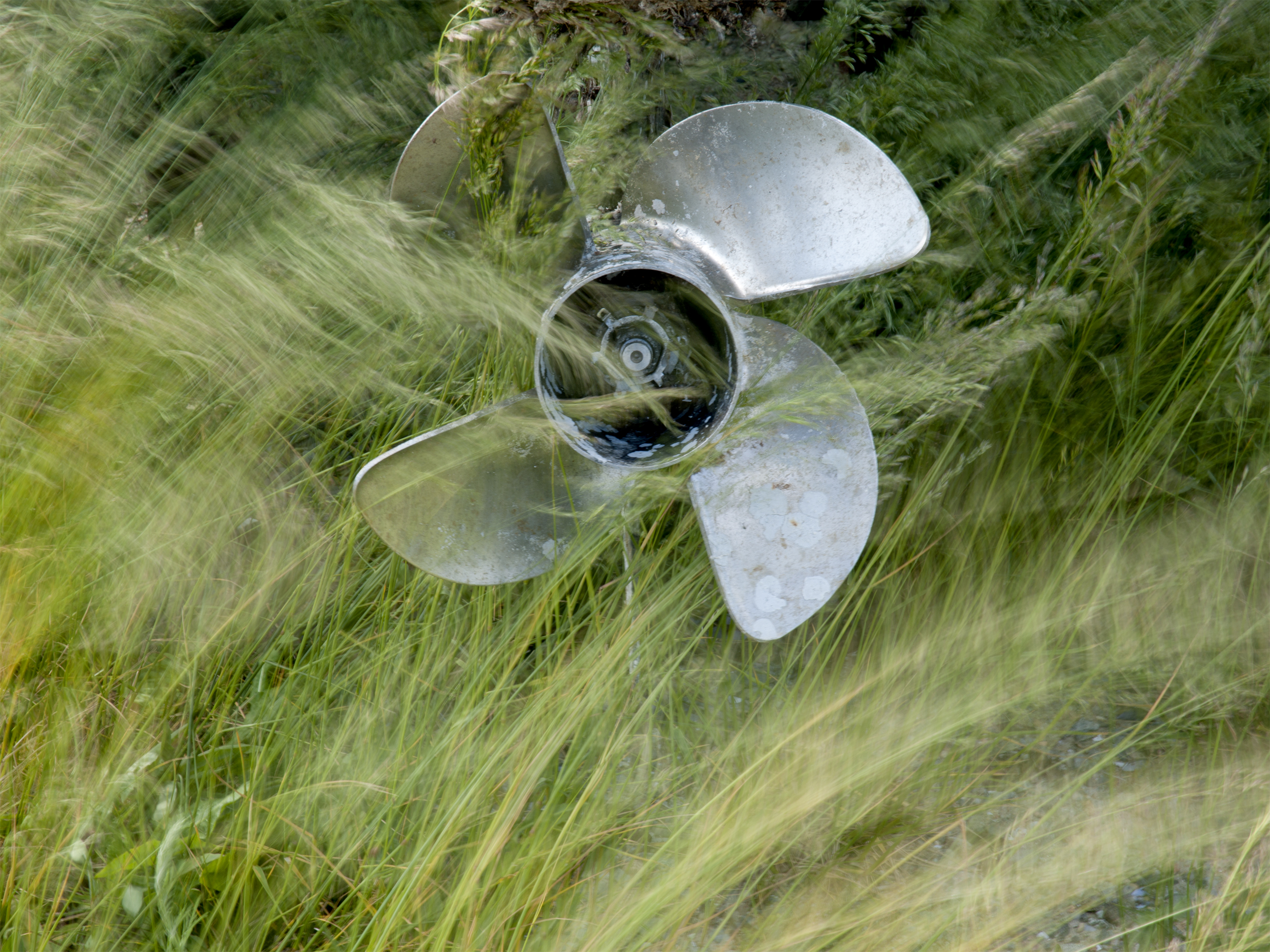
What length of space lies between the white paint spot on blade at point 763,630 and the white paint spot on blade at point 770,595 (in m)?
0.02

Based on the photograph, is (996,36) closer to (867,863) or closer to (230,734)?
(867,863)

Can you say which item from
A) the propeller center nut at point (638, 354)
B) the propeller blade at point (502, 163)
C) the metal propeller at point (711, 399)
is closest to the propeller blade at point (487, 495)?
the metal propeller at point (711, 399)

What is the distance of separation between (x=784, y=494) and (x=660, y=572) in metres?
0.30

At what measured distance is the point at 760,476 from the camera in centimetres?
144

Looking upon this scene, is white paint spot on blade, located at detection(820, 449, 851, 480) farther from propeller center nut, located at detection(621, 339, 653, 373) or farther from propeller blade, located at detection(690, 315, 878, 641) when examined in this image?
propeller center nut, located at detection(621, 339, 653, 373)

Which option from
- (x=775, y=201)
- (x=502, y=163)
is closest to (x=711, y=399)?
(x=775, y=201)

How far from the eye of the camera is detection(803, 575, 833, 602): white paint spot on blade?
1429 millimetres

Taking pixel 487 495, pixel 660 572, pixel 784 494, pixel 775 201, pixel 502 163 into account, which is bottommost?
pixel 660 572

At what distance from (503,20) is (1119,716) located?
5.22ft

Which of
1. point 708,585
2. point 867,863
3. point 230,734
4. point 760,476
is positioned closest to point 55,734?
point 230,734

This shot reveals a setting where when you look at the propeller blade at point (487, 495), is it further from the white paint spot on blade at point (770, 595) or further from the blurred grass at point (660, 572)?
the white paint spot on blade at point (770, 595)

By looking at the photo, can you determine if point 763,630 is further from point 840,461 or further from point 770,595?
point 840,461

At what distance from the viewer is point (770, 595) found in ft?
4.72

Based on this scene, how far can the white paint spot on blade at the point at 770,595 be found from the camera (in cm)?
144
